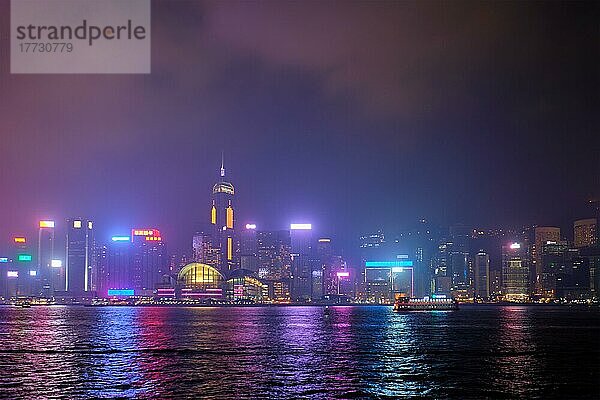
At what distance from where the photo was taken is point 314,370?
59875 mm

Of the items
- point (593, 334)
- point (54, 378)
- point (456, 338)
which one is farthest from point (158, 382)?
point (593, 334)

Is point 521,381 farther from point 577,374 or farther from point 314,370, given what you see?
point 314,370

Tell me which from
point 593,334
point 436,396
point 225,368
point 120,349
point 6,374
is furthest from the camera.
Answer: point 593,334

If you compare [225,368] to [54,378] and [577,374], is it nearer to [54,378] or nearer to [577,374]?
[54,378]

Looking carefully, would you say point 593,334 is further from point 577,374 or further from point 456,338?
point 577,374

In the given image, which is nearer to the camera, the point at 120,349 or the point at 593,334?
the point at 120,349

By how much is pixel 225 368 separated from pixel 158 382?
9.02 meters

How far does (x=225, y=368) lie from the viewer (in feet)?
200

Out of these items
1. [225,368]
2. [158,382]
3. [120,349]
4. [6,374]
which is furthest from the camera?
[120,349]

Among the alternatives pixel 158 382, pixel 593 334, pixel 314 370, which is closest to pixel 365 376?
pixel 314 370

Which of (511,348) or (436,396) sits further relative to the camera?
(511,348)

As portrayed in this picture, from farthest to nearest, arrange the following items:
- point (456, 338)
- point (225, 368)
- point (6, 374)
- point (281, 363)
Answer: point (456, 338) → point (281, 363) → point (225, 368) → point (6, 374)

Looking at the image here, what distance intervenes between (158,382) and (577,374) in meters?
31.4

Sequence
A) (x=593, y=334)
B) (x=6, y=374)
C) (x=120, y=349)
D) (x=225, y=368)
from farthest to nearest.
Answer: (x=593, y=334) → (x=120, y=349) → (x=225, y=368) → (x=6, y=374)
